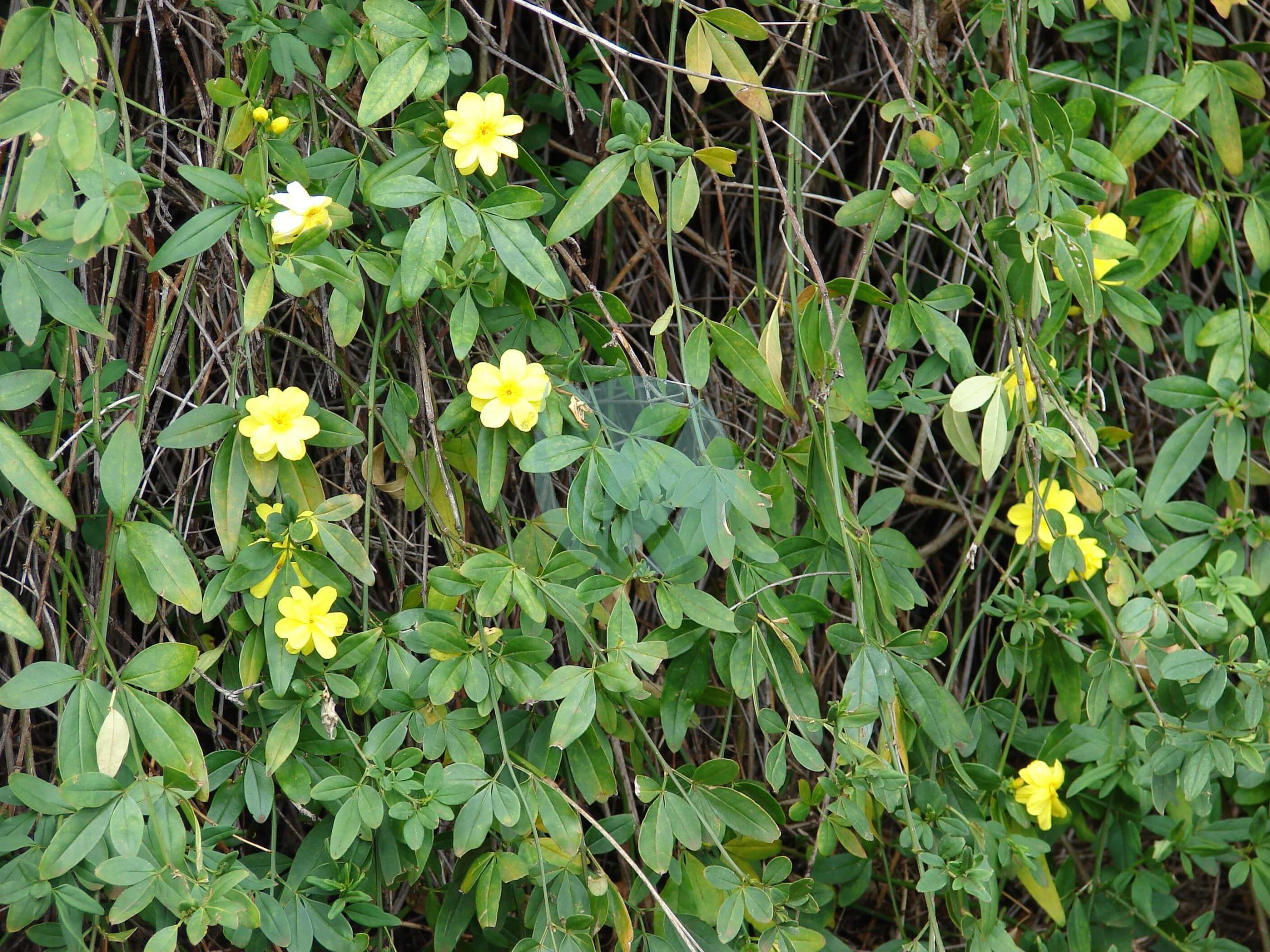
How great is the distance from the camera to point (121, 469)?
0.96 m

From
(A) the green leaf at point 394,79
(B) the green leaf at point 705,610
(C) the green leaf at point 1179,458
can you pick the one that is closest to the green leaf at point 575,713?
(B) the green leaf at point 705,610

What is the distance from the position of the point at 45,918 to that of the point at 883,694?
896 millimetres

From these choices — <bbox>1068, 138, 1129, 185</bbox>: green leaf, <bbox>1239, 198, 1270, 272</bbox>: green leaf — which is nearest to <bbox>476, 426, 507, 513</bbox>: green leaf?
<bbox>1068, 138, 1129, 185</bbox>: green leaf

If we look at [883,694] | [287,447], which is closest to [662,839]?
[883,694]

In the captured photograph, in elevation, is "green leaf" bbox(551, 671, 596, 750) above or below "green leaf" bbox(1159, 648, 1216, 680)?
below

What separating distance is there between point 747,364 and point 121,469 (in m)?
0.57

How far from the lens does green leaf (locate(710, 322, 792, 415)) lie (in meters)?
1.08

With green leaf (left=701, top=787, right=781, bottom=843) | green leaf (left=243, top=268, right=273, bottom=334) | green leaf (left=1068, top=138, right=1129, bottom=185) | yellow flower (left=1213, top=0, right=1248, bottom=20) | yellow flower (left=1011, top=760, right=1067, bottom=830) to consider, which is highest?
yellow flower (left=1213, top=0, right=1248, bottom=20)

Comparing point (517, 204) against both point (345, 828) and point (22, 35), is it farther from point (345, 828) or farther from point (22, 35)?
point (345, 828)

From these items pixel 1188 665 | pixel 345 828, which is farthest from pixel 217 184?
pixel 1188 665

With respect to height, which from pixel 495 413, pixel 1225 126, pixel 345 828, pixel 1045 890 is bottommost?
pixel 1045 890

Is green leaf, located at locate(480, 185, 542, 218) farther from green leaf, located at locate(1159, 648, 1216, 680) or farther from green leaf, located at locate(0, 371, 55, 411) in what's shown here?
green leaf, located at locate(1159, 648, 1216, 680)

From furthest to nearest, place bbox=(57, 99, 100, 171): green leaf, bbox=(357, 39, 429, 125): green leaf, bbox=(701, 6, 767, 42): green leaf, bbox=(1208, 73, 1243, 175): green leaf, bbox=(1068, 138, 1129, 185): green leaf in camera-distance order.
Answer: bbox=(1208, 73, 1243, 175): green leaf → bbox=(1068, 138, 1129, 185): green leaf → bbox=(701, 6, 767, 42): green leaf → bbox=(357, 39, 429, 125): green leaf → bbox=(57, 99, 100, 171): green leaf

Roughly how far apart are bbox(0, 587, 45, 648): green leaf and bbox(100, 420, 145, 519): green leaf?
106mm
